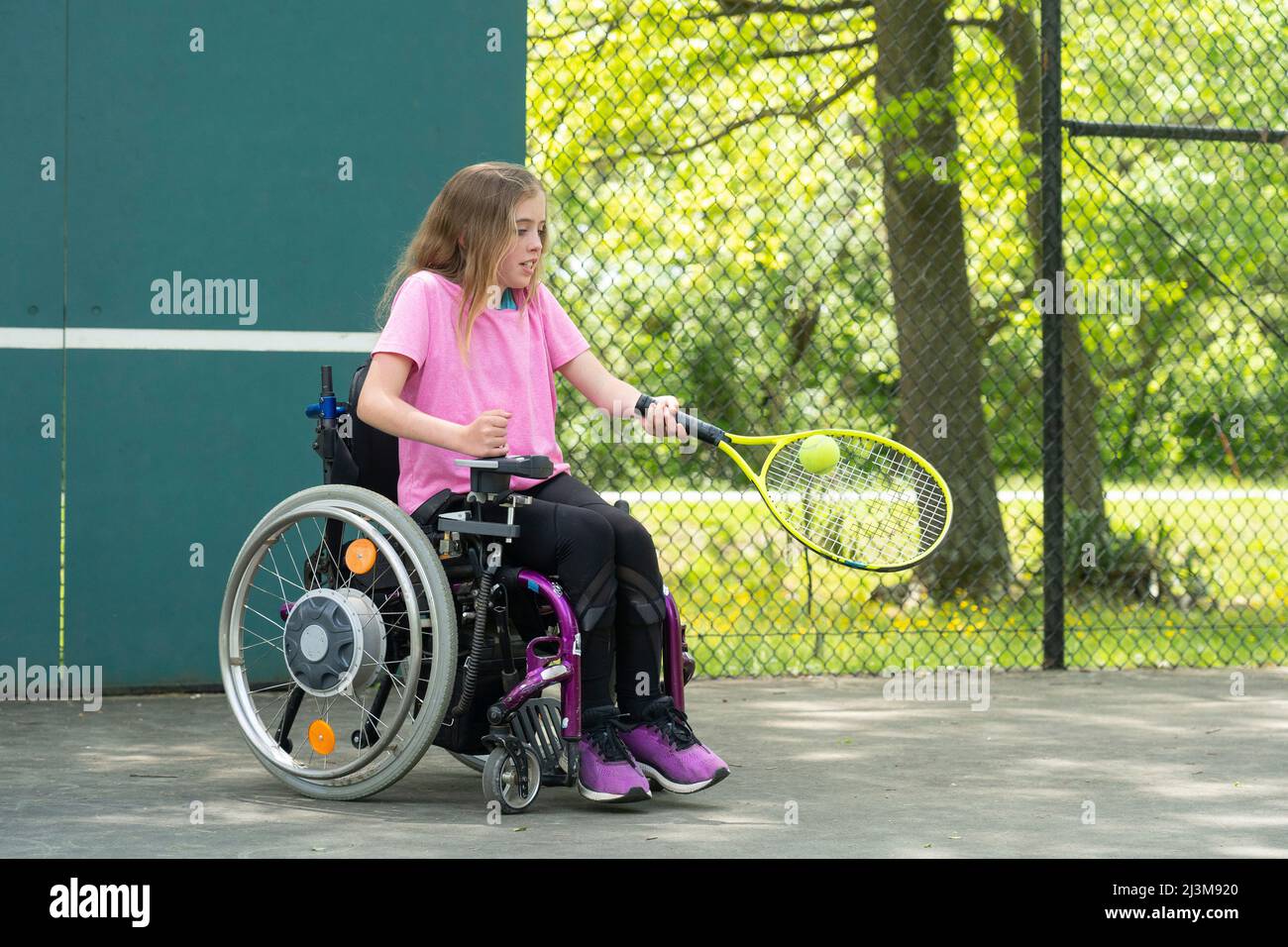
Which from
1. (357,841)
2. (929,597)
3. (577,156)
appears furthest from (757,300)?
(357,841)

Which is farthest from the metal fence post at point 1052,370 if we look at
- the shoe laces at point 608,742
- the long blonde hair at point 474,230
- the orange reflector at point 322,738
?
the orange reflector at point 322,738

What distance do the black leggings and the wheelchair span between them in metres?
0.04

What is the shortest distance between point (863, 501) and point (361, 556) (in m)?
1.42

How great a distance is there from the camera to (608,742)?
13.2ft

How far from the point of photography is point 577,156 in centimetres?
889

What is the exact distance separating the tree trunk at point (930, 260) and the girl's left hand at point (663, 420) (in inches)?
164

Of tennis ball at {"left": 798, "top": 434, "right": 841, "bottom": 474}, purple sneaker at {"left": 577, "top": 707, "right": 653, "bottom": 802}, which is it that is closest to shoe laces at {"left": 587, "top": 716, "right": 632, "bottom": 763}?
purple sneaker at {"left": 577, "top": 707, "right": 653, "bottom": 802}

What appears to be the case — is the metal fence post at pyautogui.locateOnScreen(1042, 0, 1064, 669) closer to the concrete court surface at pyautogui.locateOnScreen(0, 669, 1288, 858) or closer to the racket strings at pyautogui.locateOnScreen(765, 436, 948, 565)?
the concrete court surface at pyautogui.locateOnScreen(0, 669, 1288, 858)

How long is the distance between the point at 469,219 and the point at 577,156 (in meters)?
4.69

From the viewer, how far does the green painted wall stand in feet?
18.4

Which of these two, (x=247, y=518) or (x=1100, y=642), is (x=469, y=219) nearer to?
(x=247, y=518)

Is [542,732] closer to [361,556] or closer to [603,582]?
[603,582]

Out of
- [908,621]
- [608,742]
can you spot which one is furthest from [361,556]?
[908,621]

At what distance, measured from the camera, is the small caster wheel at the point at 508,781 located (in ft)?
12.9
